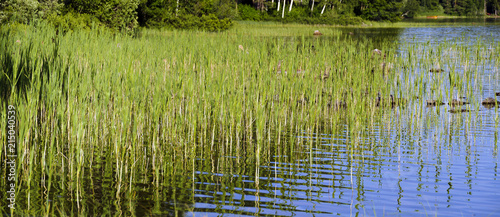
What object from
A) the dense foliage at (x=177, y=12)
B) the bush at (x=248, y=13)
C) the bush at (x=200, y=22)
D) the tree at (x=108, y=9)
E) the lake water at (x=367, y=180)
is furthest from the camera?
the bush at (x=248, y=13)

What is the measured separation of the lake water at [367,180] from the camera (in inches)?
201

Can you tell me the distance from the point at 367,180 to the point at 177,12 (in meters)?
35.5

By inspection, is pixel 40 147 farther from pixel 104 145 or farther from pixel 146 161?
pixel 146 161

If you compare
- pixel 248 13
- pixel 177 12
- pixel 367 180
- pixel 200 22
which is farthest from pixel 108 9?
pixel 248 13

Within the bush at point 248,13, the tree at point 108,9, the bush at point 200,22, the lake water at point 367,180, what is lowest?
the lake water at point 367,180

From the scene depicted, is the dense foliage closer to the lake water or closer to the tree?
the tree

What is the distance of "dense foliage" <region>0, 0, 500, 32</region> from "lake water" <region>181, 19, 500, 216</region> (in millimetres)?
6527

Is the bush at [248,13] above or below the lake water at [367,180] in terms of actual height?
above

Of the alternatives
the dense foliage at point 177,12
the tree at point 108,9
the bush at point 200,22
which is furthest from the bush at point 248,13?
the tree at point 108,9

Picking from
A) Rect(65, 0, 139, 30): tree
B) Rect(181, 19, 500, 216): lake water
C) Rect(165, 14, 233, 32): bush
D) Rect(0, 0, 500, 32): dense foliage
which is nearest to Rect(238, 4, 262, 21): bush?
Rect(0, 0, 500, 32): dense foliage

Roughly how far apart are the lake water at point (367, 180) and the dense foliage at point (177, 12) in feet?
21.4

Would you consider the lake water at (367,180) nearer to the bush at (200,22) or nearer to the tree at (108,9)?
the tree at (108,9)

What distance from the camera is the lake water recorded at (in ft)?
16.7

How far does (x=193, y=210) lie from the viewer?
4.97 metres
